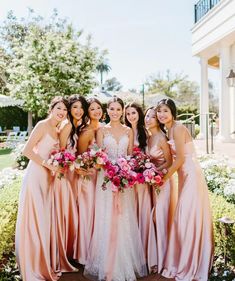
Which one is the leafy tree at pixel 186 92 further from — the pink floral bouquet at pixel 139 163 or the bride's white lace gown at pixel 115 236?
the pink floral bouquet at pixel 139 163

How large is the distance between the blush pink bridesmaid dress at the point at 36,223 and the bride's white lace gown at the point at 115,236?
59cm

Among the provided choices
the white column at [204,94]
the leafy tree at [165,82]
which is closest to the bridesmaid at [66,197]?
the white column at [204,94]

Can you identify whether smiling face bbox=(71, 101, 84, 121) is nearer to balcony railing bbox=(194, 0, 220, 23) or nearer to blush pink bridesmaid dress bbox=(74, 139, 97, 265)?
blush pink bridesmaid dress bbox=(74, 139, 97, 265)

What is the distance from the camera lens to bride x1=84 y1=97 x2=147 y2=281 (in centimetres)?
450

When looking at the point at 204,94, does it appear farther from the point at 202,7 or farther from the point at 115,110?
the point at 115,110

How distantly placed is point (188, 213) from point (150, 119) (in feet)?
4.27

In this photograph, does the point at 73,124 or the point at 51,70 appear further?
the point at 51,70

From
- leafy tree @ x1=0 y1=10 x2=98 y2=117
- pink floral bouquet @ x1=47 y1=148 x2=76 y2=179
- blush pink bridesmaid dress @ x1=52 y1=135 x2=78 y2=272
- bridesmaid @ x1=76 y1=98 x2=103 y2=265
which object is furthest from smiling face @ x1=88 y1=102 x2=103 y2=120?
leafy tree @ x1=0 y1=10 x2=98 y2=117

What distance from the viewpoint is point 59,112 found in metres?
4.50

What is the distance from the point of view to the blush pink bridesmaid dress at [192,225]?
4.48 meters

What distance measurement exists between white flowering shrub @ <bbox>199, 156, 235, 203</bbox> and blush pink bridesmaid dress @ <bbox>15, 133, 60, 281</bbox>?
9.54 feet

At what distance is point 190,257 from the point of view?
178 inches

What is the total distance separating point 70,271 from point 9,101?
21.9 meters

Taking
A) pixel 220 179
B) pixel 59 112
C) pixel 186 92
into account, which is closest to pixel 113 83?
pixel 186 92
